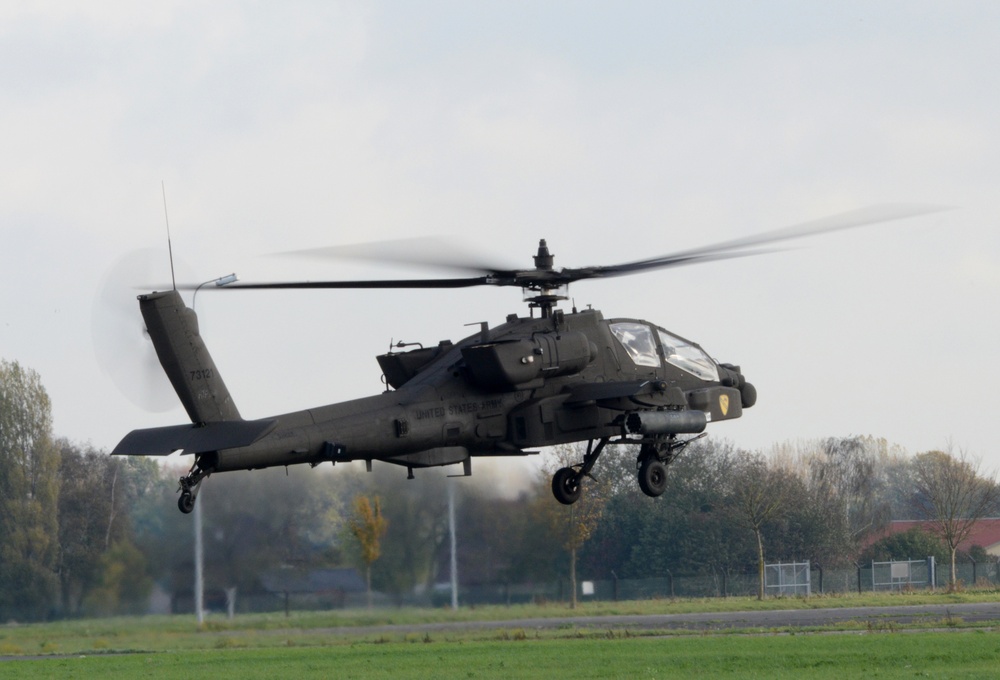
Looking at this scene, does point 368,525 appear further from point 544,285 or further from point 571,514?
point 544,285

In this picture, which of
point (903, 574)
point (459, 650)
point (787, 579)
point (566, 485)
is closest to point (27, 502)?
point (459, 650)

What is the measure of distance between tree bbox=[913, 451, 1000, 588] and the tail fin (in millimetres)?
44807

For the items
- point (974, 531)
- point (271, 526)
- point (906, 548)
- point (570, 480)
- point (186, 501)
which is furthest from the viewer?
point (974, 531)

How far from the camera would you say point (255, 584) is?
35.8m

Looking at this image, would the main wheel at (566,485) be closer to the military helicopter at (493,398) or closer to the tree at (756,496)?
the military helicopter at (493,398)

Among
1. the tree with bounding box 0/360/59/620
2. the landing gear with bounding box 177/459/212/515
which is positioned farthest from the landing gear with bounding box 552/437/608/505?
the tree with bounding box 0/360/59/620

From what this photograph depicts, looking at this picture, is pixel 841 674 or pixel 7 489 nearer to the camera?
pixel 841 674

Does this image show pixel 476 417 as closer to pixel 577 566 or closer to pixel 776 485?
pixel 577 566

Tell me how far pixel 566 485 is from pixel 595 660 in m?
11.8

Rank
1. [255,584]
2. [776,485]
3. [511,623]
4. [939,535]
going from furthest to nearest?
[939,535] → [776,485] → [511,623] → [255,584]

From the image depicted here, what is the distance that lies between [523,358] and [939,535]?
46240 millimetres

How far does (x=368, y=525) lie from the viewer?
1409 inches

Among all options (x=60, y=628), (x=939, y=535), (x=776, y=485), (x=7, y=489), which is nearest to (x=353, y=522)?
(x=60, y=628)

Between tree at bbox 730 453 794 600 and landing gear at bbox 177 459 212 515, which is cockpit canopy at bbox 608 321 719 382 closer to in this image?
landing gear at bbox 177 459 212 515
